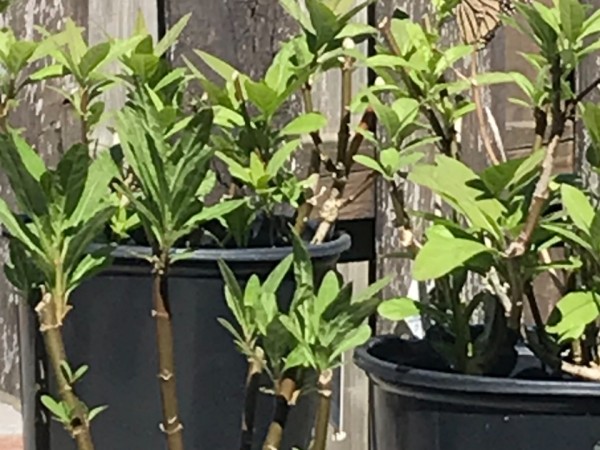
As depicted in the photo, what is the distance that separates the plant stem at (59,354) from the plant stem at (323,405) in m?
0.14

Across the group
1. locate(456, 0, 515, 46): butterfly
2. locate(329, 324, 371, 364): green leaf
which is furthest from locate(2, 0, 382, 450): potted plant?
locate(329, 324, 371, 364): green leaf

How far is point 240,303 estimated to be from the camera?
0.64m

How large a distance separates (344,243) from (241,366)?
145 millimetres

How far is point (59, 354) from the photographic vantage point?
23.6 inches

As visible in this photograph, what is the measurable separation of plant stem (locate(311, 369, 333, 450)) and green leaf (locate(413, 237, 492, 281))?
83mm

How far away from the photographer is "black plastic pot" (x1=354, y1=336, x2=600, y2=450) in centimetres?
63

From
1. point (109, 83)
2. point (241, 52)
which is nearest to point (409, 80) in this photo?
point (109, 83)

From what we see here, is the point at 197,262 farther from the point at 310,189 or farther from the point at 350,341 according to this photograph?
the point at 350,341

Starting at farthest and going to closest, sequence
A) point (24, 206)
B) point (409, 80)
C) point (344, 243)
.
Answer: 1. point (344, 243)
2. point (409, 80)
3. point (24, 206)

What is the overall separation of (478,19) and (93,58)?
34 cm

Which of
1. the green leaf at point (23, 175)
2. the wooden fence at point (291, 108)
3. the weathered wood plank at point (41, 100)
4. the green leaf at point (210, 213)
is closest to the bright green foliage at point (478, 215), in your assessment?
the green leaf at point (210, 213)

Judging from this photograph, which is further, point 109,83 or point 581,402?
point 109,83

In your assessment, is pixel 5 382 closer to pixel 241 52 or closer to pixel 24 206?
pixel 241 52

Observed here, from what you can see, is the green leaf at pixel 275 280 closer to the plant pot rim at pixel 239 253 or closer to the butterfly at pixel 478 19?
the plant pot rim at pixel 239 253
